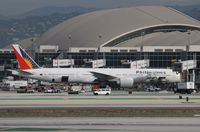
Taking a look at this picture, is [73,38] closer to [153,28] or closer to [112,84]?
[153,28]

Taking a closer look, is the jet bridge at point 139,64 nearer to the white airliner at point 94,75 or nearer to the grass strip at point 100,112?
the white airliner at point 94,75

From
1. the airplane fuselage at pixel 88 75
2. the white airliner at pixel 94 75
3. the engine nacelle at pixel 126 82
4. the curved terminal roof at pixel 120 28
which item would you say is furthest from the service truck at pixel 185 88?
the curved terminal roof at pixel 120 28

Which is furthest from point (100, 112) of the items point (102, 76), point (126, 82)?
point (102, 76)

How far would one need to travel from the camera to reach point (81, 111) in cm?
5922

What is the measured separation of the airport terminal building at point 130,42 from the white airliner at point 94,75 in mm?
34515

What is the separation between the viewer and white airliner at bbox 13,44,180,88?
12025cm

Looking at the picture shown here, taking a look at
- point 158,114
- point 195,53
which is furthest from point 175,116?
point 195,53

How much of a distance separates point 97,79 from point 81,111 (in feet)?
211

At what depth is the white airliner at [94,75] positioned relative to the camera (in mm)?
120250

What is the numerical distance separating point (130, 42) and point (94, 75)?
6872cm

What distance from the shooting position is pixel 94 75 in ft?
404

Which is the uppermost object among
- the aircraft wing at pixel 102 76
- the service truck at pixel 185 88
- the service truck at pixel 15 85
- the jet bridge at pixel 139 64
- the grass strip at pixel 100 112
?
the jet bridge at pixel 139 64

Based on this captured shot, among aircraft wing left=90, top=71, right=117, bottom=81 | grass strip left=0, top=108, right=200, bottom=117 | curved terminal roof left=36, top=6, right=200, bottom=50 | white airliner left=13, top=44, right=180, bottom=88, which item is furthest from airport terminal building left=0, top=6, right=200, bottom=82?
grass strip left=0, top=108, right=200, bottom=117

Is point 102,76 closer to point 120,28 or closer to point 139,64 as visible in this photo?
point 139,64
